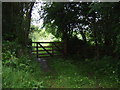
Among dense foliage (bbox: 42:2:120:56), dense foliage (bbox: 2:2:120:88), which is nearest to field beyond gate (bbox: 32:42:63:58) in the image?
dense foliage (bbox: 2:2:120:88)

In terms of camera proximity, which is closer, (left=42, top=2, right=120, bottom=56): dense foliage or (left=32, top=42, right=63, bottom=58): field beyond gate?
(left=42, top=2, right=120, bottom=56): dense foliage

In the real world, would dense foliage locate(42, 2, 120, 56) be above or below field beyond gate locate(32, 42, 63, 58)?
above

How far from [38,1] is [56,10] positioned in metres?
1.22

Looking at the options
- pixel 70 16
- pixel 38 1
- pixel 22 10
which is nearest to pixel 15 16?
pixel 22 10

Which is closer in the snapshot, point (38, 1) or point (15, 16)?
point (15, 16)

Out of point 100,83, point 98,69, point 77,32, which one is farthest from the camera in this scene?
point 77,32

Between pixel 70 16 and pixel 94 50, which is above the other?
pixel 70 16

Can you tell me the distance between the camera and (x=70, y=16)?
9281mm

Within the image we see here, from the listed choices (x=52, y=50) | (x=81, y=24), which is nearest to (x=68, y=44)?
(x=52, y=50)

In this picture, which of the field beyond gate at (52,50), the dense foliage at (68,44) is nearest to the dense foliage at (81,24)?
the dense foliage at (68,44)

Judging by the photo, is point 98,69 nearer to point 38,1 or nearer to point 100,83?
point 100,83

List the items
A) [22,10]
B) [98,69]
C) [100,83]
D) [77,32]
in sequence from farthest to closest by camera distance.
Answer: [77,32], [22,10], [98,69], [100,83]

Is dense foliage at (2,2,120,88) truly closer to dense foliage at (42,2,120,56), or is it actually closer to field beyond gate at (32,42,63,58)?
dense foliage at (42,2,120,56)

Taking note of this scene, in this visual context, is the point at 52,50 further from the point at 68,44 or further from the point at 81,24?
the point at 81,24
